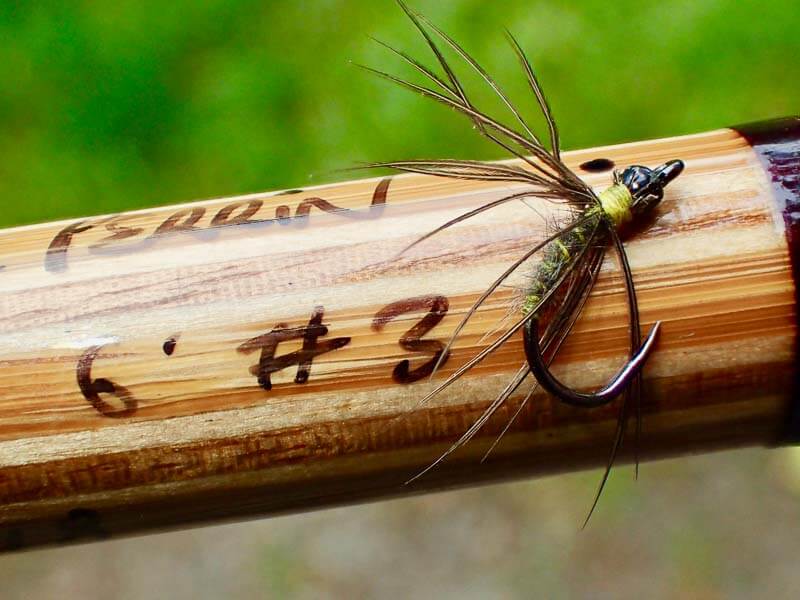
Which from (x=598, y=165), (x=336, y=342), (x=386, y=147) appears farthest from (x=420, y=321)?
(x=386, y=147)

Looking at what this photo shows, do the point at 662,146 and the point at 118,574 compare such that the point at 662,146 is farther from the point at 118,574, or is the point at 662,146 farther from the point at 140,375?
the point at 118,574

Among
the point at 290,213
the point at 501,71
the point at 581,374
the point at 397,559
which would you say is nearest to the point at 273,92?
the point at 501,71

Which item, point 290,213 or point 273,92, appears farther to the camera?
point 273,92

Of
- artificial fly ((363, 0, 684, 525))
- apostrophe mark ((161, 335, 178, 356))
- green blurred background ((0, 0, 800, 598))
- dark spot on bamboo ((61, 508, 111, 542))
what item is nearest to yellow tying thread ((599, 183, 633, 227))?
artificial fly ((363, 0, 684, 525))

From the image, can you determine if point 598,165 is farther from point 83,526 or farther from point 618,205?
point 83,526

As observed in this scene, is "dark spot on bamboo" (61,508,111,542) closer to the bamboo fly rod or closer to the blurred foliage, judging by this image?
the bamboo fly rod

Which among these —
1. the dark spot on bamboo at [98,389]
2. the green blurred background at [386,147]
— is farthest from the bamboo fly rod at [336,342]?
the green blurred background at [386,147]
